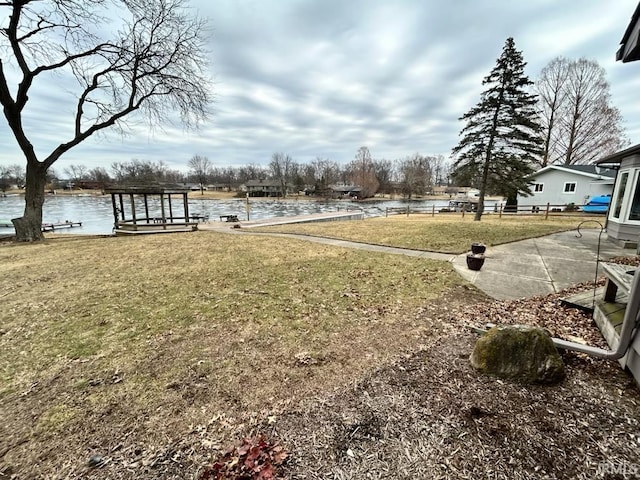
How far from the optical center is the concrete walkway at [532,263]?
534 cm

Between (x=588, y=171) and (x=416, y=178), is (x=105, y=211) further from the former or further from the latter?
(x=416, y=178)

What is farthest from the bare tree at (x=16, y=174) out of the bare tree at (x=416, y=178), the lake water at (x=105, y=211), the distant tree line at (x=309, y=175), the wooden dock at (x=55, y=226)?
the bare tree at (x=416, y=178)

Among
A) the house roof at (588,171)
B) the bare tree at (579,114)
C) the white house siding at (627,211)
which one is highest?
the bare tree at (579,114)

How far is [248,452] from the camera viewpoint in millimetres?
1932

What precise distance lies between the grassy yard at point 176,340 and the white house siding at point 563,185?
2390cm

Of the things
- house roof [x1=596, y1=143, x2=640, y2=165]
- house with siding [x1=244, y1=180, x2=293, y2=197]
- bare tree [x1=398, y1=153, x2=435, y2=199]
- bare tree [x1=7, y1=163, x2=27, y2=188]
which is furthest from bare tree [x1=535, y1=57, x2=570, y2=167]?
bare tree [x1=7, y1=163, x2=27, y2=188]

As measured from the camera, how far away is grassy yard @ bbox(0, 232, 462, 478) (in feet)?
7.61

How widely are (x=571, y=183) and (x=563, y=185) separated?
1.80 feet

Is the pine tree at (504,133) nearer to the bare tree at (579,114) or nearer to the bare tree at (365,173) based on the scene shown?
the bare tree at (579,114)

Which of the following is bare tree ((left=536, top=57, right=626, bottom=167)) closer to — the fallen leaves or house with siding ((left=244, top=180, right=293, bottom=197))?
the fallen leaves

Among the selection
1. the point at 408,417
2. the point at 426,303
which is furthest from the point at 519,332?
the point at 426,303

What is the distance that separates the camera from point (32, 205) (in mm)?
11336

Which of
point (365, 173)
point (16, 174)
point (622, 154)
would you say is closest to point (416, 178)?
point (365, 173)

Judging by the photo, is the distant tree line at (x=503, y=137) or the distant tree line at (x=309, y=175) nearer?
the distant tree line at (x=503, y=137)
